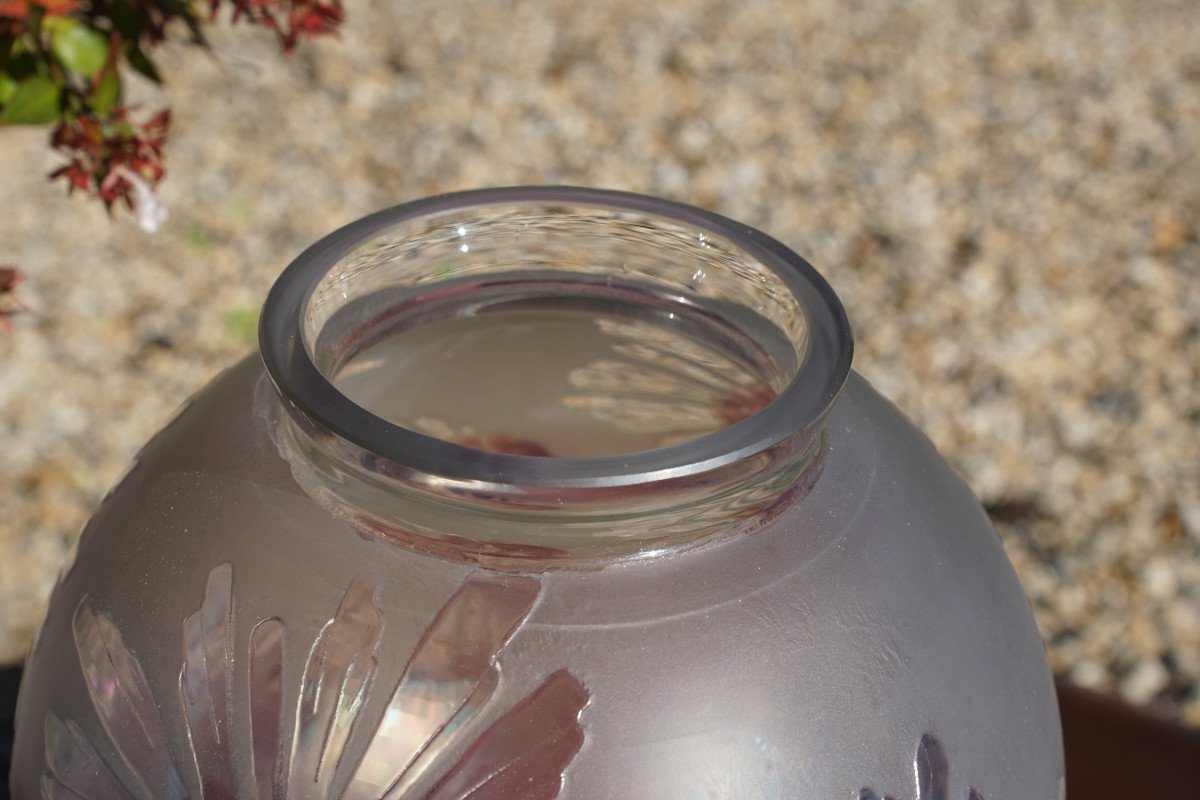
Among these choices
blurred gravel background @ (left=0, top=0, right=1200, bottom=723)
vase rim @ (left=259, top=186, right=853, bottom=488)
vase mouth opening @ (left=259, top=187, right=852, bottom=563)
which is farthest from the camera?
blurred gravel background @ (left=0, top=0, right=1200, bottom=723)

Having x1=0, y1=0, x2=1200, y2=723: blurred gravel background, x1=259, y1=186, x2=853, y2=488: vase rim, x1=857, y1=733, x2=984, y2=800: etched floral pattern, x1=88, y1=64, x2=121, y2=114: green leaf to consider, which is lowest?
x1=0, y1=0, x2=1200, y2=723: blurred gravel background

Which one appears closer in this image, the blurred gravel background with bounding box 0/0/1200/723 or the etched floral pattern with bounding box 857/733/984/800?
the etched floral pattern with bounding box 857/733/984/800

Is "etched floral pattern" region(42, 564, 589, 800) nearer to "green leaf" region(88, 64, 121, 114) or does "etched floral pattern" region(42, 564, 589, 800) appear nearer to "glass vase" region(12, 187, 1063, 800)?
"glass vase" region(12, 187, 1063, 800)

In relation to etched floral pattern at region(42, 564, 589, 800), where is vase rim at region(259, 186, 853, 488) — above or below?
above

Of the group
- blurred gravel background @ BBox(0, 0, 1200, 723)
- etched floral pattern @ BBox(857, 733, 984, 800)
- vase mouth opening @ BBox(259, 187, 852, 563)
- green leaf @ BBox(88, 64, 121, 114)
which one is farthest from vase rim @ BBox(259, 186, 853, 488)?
blurred gravel background @ BBox(0, 0, 1200, 723)

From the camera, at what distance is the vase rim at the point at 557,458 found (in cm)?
56

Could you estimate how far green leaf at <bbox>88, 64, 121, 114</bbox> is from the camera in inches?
41.3

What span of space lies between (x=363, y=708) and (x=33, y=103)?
2.23 ft

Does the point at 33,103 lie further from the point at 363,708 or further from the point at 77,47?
the point at 363,708

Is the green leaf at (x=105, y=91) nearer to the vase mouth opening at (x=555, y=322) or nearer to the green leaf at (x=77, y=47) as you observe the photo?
the green leaf at (x=77, y=47)

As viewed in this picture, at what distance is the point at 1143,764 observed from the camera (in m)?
1.15

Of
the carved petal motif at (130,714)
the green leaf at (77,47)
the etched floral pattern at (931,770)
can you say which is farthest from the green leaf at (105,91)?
the etched floral pattern at (931,770)

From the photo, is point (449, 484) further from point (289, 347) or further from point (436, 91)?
point (436, 91)

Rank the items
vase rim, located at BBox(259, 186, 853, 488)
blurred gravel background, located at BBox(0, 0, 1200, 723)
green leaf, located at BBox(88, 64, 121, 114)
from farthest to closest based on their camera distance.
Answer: blurred gravel background, located at BBox(0, 0, 1200, 723)
green leaf, located at BBox(88, 64, 121, 114)
vase rim, located at BBox(259, 186, 853, 488)
